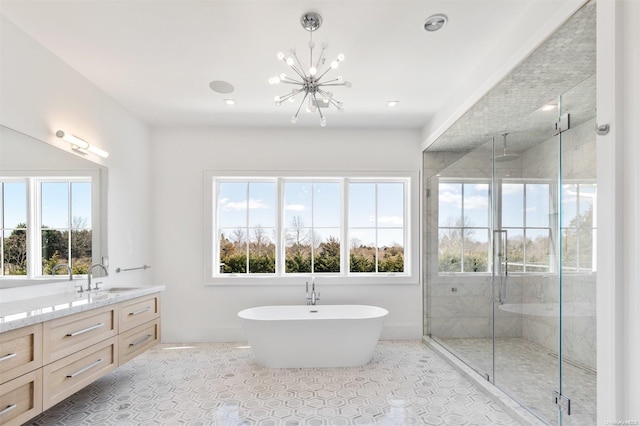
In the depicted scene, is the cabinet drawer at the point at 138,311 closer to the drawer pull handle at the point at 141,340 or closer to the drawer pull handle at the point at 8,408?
the drawer pull handle at the point at 141,340

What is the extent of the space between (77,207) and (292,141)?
2.37m

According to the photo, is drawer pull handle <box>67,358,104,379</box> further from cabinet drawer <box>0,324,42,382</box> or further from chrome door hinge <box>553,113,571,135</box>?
chrome door hinge <box>553,113,571,135</box>

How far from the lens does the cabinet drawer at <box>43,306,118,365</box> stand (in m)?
1.99

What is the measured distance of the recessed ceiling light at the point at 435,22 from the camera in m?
2.15

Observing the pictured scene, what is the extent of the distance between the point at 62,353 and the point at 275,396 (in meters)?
1.51

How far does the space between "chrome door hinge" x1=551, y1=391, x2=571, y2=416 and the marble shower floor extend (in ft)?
0.10

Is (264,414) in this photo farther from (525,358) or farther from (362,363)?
(525,358)

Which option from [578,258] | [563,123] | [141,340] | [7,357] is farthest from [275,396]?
[563,123]

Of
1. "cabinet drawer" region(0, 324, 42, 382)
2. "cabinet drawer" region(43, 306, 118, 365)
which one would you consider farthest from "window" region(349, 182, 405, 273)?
"cabinet drawer" region(0, 324, 42, 382)

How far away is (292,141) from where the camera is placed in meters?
4.31
